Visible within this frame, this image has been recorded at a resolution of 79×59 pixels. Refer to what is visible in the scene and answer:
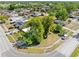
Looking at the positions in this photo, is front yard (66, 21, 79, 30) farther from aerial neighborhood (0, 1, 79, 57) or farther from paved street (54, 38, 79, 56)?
paved street (54, 38, 79, 56)

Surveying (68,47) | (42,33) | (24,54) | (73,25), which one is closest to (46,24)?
(42,33)

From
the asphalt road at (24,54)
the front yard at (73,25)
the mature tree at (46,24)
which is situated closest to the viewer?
the asphalt road at (24,54)

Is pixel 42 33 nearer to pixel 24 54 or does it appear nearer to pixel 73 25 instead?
pixel 24 54

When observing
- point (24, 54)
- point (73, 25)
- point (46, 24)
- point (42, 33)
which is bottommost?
point (24, 54)

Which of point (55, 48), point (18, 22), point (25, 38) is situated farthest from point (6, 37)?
point (55, 48)

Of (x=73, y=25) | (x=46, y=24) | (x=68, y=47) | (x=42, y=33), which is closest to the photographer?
(x=68, y=47)

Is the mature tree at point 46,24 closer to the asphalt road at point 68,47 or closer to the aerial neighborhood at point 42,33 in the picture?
the aerial neighborhood at point 42,33

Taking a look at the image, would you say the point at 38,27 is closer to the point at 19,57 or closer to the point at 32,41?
the point at 32,41

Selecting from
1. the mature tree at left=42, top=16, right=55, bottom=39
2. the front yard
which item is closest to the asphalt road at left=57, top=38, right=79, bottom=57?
the mature tree at left=42, top=16, right=55, bottom=39

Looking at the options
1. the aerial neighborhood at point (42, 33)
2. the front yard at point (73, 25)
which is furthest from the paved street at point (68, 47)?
the front yard at point (73, 25)
